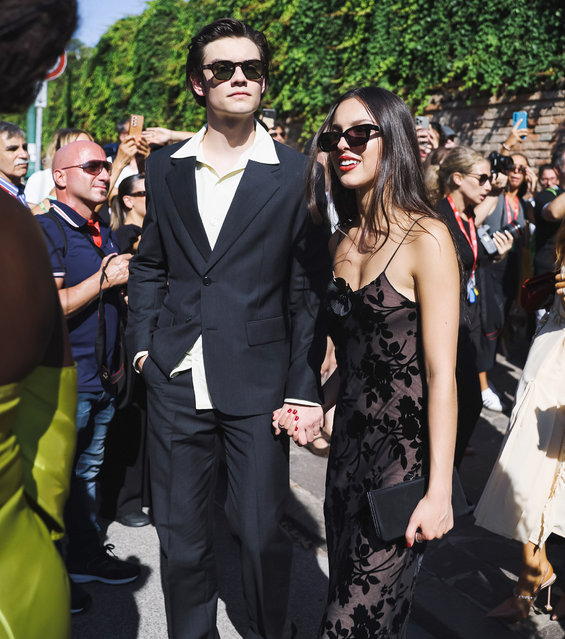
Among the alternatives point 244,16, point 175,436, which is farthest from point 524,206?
point 244,16

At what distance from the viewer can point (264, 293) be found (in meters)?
2.76

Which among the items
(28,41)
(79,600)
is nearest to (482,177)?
(79,600)

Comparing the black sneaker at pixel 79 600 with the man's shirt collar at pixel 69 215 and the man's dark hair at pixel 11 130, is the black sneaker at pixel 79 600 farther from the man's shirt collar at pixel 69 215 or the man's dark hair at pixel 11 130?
the man's dark hair at pixel 11 130

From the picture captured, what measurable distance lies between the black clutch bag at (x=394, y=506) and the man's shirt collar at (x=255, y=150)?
131cm

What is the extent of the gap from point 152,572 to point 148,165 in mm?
2034

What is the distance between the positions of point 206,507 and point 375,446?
0.86m

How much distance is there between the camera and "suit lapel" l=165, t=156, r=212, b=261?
2770 millimetres

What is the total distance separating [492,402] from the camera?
6.41 m

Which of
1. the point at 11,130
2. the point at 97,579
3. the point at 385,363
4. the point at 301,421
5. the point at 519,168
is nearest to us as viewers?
the point at 385,363

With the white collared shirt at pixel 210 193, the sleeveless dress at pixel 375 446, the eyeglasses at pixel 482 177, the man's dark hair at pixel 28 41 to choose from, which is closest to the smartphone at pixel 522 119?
the eyeglasses at pixel 482 177

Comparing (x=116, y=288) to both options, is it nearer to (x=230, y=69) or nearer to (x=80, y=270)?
(x=80, y=270)

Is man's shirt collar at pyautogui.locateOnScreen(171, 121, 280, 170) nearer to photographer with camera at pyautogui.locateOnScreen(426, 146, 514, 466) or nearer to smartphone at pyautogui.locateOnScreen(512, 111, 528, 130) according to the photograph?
photographer with camera at pyautogui.locateOnScreen(426, 146, 514, 466)

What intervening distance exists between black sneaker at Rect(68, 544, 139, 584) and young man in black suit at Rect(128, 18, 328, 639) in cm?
84

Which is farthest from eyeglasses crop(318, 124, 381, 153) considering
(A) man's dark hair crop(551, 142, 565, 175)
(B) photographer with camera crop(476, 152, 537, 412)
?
(A) man's dark hair crop(551, 142, 565, 175)
